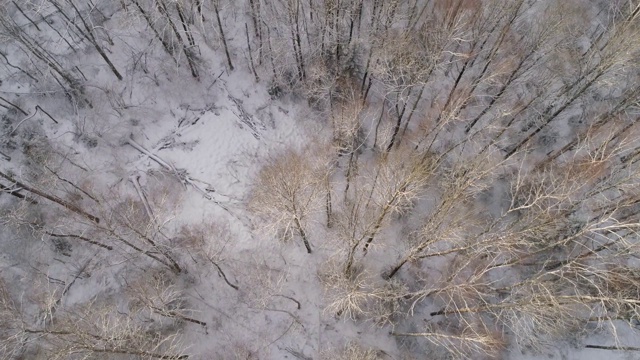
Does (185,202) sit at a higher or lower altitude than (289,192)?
lower

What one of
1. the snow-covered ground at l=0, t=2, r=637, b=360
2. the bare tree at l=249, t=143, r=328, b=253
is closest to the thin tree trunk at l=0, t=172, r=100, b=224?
the snow-covered ground at l=0, t=2, r=637, b=360

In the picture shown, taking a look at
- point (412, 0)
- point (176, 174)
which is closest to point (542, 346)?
point (412, 0)

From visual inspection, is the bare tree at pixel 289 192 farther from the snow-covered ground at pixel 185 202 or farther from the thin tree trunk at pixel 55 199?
the thin tree trunk at pixel 55 199

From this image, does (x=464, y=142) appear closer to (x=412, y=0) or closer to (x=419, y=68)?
(x=419, y=68)

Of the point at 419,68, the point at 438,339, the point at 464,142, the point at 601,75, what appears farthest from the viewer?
the point at 464,142

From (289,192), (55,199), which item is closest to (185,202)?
(55,199)

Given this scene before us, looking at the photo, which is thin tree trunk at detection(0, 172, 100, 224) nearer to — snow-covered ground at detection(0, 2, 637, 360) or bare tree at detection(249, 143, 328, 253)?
snow-covered ground at detection(0, 2, 637, 360)

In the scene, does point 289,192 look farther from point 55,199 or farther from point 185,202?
point 55,199

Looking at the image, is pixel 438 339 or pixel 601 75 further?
pixel 438 339

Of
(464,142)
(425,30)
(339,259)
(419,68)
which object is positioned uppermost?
(425,30)

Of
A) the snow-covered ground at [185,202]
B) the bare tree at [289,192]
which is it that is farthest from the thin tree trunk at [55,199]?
the bare tree at [289,192]

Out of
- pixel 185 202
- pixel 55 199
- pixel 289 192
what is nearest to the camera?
pixel 289 192
